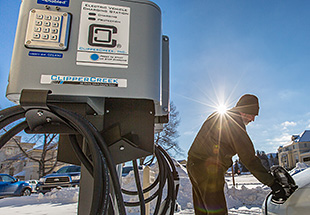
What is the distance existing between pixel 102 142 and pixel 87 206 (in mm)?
341

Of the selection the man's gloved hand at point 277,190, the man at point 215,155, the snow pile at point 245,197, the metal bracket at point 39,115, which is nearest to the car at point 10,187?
the snow pile at point 245,197

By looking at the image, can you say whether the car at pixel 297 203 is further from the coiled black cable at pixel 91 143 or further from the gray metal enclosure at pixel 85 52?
the coiled black cable at pixel 91 143

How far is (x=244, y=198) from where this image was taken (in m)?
6.23

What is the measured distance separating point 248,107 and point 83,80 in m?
2.16

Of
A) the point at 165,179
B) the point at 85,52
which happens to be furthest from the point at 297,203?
the point at 85,52

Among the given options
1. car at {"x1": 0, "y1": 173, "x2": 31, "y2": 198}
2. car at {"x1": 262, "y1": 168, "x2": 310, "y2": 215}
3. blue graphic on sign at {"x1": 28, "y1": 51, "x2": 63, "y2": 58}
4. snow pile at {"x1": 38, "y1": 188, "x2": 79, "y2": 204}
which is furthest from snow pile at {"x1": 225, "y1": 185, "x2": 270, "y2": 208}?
car at {"x1": 0, "y1": 173, "x2": 31, "y2": 198}

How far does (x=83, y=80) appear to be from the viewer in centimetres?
71

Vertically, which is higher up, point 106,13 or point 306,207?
point 106,13

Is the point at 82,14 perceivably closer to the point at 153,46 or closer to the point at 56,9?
the point at 56,9

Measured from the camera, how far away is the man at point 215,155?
2.13m

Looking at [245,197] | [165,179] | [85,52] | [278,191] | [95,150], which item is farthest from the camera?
[245,197]

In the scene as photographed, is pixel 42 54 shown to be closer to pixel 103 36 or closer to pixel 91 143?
pixel 103 36

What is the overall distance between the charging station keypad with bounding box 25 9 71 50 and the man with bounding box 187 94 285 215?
72.8 inches

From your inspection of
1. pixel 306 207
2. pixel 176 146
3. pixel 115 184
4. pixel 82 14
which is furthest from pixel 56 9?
pixel 176 146
